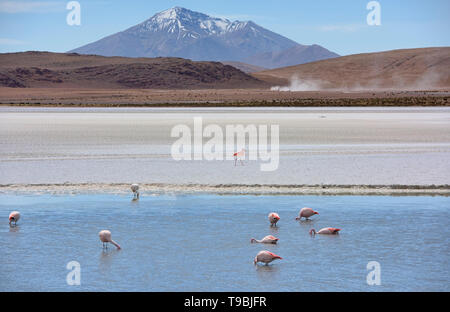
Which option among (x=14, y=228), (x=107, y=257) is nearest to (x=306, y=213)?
(x=107, y=257)

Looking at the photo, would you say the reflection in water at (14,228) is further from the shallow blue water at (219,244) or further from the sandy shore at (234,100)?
the sandy shore at (234,100)

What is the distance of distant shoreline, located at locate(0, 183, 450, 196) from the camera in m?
12.9

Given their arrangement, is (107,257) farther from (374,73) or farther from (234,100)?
(374,73)

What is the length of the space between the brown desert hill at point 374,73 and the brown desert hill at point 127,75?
38.5 feet

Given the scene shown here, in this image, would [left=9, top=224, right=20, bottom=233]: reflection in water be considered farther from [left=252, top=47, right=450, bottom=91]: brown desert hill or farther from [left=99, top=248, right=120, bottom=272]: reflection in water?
[left=252, top=47, right=450, bottom=91]: brown desert hill

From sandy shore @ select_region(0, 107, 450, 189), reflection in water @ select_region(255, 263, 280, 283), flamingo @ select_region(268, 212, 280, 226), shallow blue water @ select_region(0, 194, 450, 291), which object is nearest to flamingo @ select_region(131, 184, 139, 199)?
shallow blue water @ select_region(0, 194, 450, 291)

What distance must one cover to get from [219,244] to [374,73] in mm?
151353

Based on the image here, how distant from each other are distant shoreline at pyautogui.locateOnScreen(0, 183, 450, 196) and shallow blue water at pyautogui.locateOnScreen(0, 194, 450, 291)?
53 cm

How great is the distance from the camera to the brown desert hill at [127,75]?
12569 centimetres

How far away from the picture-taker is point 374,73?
154750 millimetres

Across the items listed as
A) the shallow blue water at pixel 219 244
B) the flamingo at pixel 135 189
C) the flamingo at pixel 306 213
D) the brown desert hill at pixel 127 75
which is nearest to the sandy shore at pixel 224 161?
the flamingo at pixel 135 189
